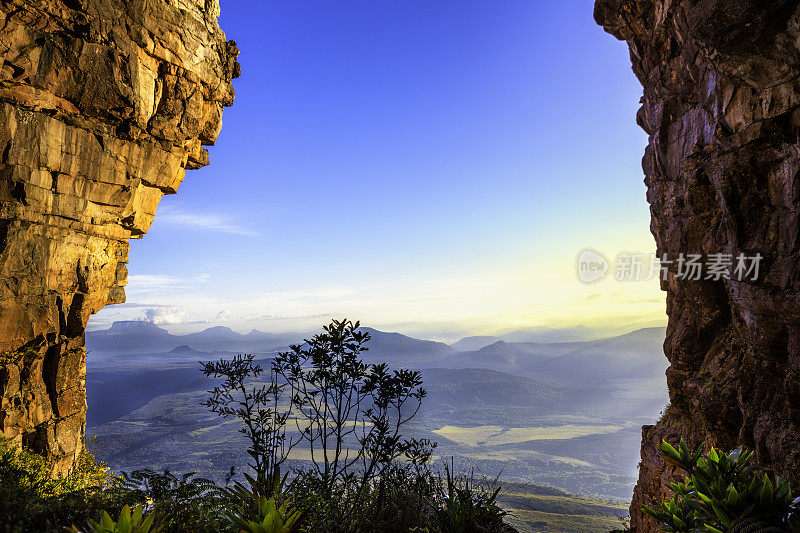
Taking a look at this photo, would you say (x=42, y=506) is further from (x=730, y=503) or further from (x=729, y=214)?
(x=729, y=214)

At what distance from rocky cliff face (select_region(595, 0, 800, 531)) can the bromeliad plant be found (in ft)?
17.9

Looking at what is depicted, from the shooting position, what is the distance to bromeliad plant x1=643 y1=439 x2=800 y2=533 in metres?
4.29

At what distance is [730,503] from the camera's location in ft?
15.2

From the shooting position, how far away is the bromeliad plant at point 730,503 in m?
4.29

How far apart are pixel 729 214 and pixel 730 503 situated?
1006cm

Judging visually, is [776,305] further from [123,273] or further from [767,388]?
[123,273]

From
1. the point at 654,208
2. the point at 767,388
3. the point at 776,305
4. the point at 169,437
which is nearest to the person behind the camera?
the point at 776,305

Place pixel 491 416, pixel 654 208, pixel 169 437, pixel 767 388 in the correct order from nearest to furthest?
pixel 767 388 → pixel 654 208 → pixel 169 437 → pixel 491 416

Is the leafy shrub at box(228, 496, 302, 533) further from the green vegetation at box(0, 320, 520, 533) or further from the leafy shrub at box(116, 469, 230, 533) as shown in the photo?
the leafy shrub at box(116, 469, 230, 533)

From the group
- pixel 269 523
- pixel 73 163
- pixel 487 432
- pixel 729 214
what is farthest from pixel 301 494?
pixel 487 432

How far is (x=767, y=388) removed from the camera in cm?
1036

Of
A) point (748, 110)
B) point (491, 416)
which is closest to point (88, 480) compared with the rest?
point (748, 110)

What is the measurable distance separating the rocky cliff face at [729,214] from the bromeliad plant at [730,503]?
5.47 m

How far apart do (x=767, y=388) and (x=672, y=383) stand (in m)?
5.16
